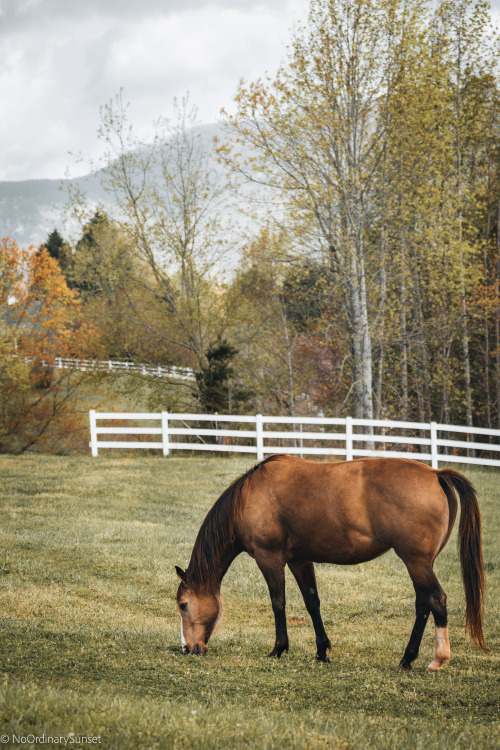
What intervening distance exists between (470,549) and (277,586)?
1.55 meters

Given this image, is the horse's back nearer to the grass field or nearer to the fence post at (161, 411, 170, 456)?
the grass field

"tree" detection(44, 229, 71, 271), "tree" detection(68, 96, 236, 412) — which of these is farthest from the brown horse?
"tree" detection(44, 229, 71, 271)

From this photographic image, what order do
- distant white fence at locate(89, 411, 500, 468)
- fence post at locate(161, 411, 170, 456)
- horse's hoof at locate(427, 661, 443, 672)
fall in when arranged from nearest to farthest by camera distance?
horse's hoof at locate(427, 661, 443, 672) < distant white fence at locate(89, 411, 500, 468) < fence post at locate(161, 411, 170, 456)

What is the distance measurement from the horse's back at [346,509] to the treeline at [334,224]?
11808mm

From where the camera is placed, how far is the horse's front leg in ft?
17.2

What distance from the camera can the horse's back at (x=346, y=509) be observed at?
490cm

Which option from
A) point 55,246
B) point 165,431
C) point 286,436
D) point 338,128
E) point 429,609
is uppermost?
point 55,246

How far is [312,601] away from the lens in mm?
5340

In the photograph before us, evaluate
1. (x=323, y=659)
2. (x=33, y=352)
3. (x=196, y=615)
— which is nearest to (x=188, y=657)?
(x=196, y=615)

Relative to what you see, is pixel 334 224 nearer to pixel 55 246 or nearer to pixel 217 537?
pixel 217 537

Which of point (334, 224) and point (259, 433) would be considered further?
point (334, 224)

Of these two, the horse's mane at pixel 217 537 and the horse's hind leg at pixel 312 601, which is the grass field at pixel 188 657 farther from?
the horse's mane at pixel 217 537

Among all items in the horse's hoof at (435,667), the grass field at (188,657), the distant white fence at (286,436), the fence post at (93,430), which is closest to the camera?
the grass field at (188,657)

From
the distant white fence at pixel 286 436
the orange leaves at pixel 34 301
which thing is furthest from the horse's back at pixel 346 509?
the orange leaves at pixel 34 301
